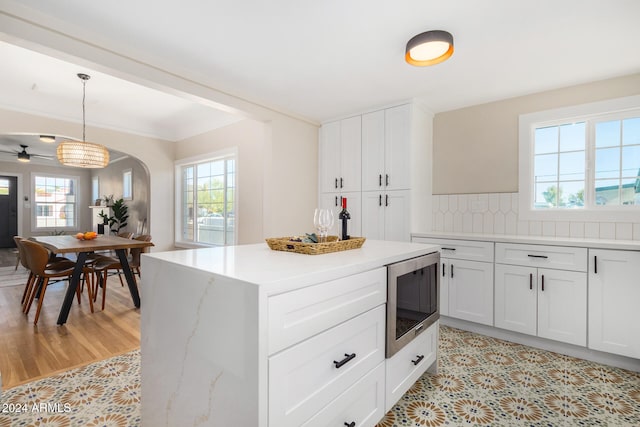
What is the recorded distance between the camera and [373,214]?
3521mm

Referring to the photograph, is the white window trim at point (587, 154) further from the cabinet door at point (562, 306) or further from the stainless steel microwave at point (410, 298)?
the stainless steel microwave at point (410, 298)

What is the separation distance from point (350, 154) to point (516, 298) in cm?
229

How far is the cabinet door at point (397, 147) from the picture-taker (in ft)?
10.6

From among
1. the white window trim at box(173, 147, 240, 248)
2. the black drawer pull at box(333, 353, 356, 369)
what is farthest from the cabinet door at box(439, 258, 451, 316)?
the white window trim at box(173, 147, 240, 248)

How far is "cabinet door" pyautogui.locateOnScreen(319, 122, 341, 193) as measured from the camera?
385 cm

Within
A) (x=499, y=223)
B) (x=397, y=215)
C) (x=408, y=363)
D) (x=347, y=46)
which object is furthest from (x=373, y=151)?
(x=408, y=363)

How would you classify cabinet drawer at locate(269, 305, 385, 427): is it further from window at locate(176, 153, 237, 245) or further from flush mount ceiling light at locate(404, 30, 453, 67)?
window at locate(176, 153, 237, 245)

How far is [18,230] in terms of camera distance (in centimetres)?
834

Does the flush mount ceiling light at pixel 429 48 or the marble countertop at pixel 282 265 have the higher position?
the flush mount ceiling light at pixel 429 48

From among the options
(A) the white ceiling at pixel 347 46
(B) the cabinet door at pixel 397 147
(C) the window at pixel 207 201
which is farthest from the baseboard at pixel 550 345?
(C) the window at pixel 207 201

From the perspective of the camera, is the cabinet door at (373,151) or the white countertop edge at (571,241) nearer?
the white countertop edge at (571,241)

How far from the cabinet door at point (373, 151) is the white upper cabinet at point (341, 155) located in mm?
73

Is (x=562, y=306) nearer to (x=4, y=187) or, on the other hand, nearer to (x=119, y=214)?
(x=119, y=214)

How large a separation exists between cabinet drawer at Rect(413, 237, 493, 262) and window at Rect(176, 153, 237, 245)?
2.80 m
